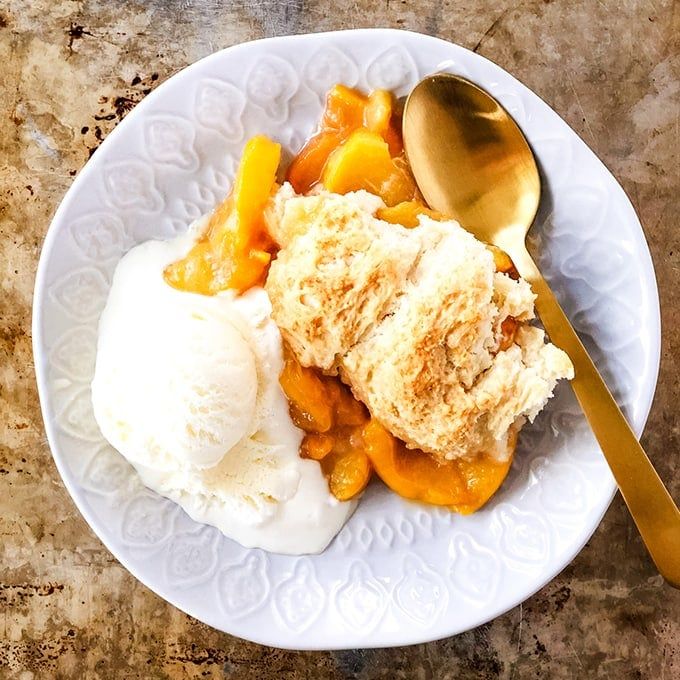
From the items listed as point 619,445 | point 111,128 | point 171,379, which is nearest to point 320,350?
point 171,379

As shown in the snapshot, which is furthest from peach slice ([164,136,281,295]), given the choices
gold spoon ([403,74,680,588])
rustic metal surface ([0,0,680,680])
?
rustic metal surface ([0,0,680,680])

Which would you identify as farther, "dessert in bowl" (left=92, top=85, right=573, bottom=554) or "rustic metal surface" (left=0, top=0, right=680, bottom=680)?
"rustic metal surface" (left=0, top=0, right=680, bottom=680)

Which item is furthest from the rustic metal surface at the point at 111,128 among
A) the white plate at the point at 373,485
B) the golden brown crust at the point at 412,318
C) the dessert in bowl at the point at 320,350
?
the golden brown crust at the point at 412,318

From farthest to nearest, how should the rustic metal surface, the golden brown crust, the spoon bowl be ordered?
1. the rustic metal surface
2. the spoon bowl
3. the golden brown crust

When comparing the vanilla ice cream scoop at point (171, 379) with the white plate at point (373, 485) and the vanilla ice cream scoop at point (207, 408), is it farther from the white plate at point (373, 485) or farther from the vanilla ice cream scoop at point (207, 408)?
the white plate at point (373, 485)

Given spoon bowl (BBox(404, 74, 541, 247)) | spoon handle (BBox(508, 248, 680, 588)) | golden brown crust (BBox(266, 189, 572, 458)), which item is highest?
spoon bowl (BBox(404, 74, 541, 247))

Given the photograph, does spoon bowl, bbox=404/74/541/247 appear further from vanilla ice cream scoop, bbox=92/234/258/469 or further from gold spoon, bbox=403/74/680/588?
vanilla ice cream scoop, bbox=92/234/258/469

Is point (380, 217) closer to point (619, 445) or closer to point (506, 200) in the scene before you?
point (506, 200)
